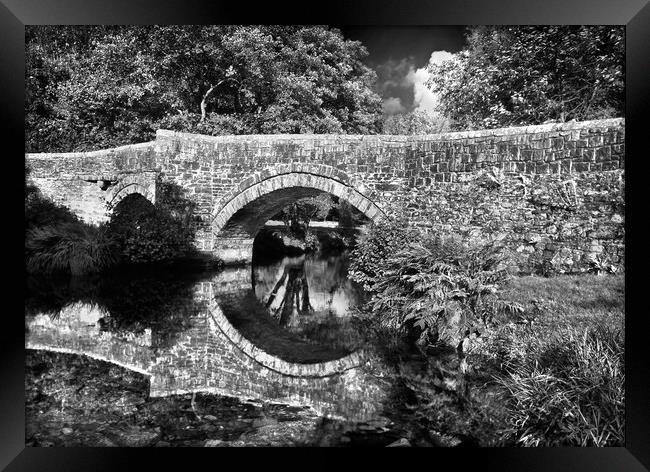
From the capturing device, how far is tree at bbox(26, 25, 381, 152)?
27.8 ft

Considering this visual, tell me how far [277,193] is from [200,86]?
3541 mm

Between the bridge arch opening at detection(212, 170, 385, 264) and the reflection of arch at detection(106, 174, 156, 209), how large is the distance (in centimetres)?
142

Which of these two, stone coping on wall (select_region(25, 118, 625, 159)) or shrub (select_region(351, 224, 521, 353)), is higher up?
stone coping on wall (select_region(25, 118, 625, 159))

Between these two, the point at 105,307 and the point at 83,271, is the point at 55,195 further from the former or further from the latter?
the point at 105,307

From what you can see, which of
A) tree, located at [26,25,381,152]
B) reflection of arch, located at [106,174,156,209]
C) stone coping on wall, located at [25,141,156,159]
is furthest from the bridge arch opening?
tree, located at [26,25,381,152]

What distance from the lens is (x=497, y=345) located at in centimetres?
431

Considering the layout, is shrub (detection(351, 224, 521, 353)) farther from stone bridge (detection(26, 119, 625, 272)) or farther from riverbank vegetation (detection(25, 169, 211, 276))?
riverbank vegetation (detection(25, 169, 211, 276))

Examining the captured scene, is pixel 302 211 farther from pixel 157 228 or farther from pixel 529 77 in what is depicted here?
pixel 529 77

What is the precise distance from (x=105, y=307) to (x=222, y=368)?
3.10 m

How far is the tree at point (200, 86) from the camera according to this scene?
8.48 meters

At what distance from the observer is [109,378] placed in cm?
401

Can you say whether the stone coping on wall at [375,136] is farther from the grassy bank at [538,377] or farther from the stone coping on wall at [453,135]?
the grassy bank at [538,377]
